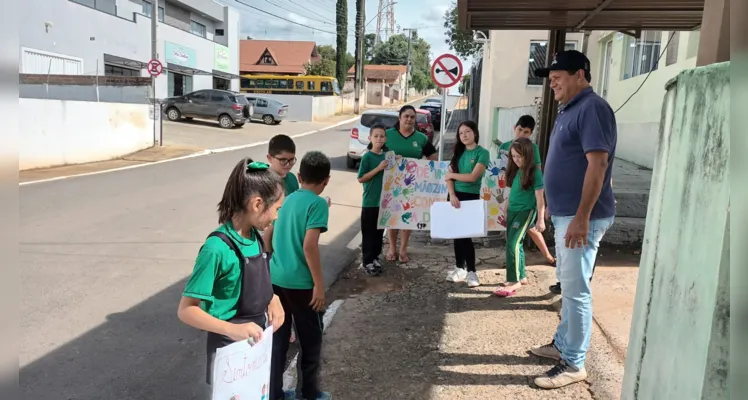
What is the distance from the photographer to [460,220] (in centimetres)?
545

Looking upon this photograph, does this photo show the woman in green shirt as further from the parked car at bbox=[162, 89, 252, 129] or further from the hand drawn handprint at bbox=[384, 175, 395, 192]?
the parked car at bbox=[162, 89, 252, 129]

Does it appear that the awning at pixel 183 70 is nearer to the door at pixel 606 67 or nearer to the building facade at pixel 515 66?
the building facade at pixel 515 66

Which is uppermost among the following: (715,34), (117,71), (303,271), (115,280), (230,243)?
(117,71)

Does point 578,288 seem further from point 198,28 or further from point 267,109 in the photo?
point 198,28

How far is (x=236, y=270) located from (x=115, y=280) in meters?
4.00

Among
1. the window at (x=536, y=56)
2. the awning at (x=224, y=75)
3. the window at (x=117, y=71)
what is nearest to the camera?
the window at (x=536, y=56)

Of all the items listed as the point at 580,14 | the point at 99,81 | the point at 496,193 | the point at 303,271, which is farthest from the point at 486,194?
the point at 99,81

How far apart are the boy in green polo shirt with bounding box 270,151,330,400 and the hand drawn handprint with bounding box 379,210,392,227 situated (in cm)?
314

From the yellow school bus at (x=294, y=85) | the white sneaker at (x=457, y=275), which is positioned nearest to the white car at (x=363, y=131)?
the white sneaker at (x=457, y=275)

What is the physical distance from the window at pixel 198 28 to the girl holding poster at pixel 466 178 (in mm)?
36005

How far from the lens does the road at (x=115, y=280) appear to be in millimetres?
3664

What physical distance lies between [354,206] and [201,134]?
15354mm

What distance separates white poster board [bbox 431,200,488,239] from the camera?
5371mm

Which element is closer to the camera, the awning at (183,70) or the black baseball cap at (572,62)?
the black baseball cap at (572,62)
